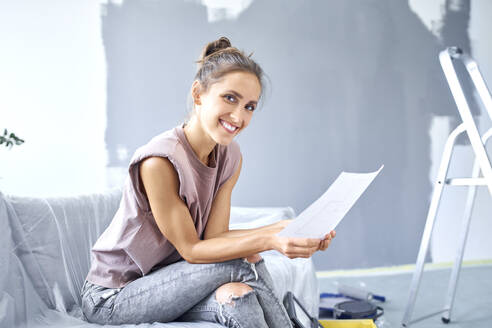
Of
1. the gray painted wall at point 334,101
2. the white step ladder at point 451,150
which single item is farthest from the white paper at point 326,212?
the gray painted wall at point 334,101

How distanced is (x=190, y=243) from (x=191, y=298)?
0.13 meters

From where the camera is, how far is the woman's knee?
0.97 metres

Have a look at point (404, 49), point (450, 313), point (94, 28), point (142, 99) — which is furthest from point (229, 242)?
point (404, 49)

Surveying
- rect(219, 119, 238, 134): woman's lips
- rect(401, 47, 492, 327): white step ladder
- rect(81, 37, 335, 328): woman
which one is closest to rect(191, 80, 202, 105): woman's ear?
rect(81, 37, 335, 328): woman

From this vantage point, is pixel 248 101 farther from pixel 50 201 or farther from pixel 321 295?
pixel 321 295

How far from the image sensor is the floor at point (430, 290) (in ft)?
6.06

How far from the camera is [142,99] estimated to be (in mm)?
2445

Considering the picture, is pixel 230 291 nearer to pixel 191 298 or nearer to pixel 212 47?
pixel 191 298

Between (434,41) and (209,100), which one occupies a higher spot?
(434,41)

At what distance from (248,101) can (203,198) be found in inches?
11.7

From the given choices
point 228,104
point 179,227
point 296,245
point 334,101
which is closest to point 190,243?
point 179,227

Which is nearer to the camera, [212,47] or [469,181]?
[212,47]

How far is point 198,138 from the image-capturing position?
117 cm

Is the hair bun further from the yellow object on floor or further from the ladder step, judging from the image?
the ladder step
